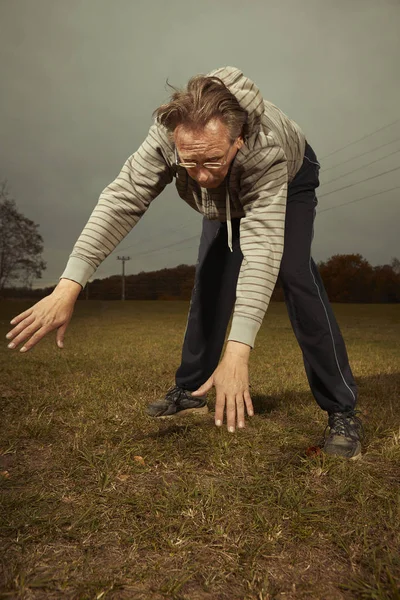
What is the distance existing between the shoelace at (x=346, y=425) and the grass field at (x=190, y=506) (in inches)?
4.6

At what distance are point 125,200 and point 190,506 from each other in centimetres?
151

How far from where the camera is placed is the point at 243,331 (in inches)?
82.0

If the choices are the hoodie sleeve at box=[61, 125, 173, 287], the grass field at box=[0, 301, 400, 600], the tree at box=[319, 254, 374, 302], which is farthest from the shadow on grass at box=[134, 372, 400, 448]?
the tree at box=[319, 254, 374, 302]

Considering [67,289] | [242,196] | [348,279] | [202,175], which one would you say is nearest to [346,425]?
[242,196]

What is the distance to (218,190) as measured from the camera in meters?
2.58

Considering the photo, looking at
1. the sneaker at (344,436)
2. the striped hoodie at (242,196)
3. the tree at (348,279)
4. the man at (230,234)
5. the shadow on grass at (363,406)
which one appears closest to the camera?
the man at (230,234)

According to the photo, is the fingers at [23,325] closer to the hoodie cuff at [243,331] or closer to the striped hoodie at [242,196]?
the striped hoodie at [242,196]

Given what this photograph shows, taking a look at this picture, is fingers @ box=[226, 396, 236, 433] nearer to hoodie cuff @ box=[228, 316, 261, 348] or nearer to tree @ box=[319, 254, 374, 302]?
hoodie cuff @ box=[228, 316, 261, 348]

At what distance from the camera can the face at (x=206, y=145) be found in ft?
6.93

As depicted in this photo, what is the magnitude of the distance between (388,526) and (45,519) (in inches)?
52.6

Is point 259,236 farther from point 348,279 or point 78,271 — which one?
point 348,279

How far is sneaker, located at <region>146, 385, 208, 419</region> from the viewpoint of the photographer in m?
3.36

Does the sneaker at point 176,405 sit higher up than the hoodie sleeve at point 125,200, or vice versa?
the hoodie sleeve at point 125,200

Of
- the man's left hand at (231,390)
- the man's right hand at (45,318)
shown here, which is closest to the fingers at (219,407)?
the man's left hand at (231,390)
